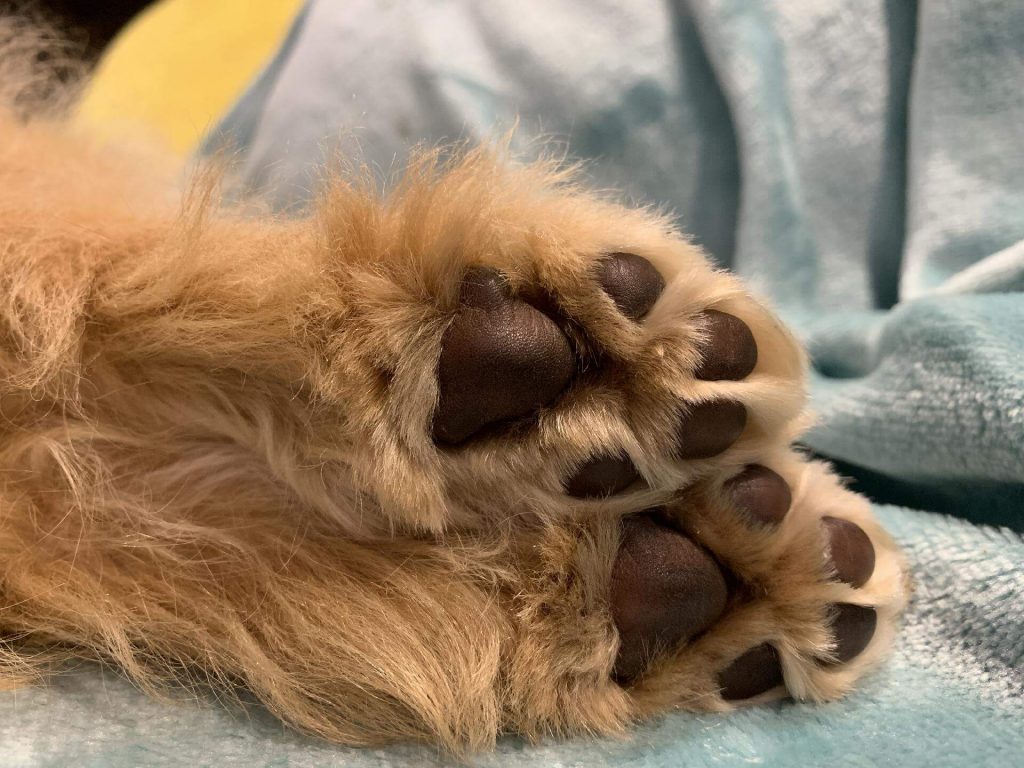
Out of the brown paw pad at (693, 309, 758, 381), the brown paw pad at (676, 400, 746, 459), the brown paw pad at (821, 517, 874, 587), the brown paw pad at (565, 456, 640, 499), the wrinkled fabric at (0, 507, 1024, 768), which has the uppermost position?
the brown paw pad at (693, 309, 758, 381)

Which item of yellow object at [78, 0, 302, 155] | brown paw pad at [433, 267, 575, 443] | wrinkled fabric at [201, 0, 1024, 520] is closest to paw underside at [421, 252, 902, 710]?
brown paw pad at [433, 267, 575, 443]

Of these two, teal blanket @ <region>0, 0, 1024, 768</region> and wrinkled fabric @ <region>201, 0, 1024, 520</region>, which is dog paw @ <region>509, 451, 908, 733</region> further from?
wrinkled fabric @ <region>201, 0, 1024, 520</region>

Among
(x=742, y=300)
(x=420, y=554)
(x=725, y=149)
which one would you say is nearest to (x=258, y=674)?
(x=420, y=554)

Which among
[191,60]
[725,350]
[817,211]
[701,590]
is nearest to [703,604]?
[701,590]

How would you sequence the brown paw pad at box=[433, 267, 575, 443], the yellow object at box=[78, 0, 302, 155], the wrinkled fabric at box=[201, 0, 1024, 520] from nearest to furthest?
the brown paw pad at box=[433, 267, 575, 443] → the wrinkled fabric at box=[201, 0, 1024, 520] → the yellow object at box=[78, 0, 302, 155]

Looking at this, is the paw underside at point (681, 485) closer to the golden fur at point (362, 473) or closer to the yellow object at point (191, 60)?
the golden fur at point (362, 473)

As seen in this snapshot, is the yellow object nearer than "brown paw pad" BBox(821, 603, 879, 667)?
No

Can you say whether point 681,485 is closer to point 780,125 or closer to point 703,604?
point 703,604

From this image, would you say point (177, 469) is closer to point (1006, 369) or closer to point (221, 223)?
point (221, 223)
